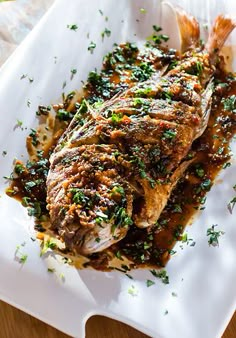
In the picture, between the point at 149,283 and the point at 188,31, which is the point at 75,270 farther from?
the point at 188,31

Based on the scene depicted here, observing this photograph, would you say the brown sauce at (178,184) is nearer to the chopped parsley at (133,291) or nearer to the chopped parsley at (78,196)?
the chopped parsley at (133,291)

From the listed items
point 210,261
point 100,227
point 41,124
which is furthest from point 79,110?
point 210,261

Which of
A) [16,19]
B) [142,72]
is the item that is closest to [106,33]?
[142,72]

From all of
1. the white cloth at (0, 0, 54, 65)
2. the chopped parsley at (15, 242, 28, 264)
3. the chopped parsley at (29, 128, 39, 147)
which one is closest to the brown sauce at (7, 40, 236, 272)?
the chopped parsley at (29, 128, 39, 147)

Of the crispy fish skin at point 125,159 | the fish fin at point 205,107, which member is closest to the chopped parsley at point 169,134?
the crispy fish skin at point 125,159

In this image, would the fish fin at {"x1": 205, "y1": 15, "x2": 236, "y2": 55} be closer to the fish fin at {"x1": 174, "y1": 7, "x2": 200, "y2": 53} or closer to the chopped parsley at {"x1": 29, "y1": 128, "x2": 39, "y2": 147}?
the fish fin at {"x1": 174, "y1": 7, "x2": 200, "y2": 53}

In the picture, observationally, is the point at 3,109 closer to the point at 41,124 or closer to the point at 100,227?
the point at 41,124
